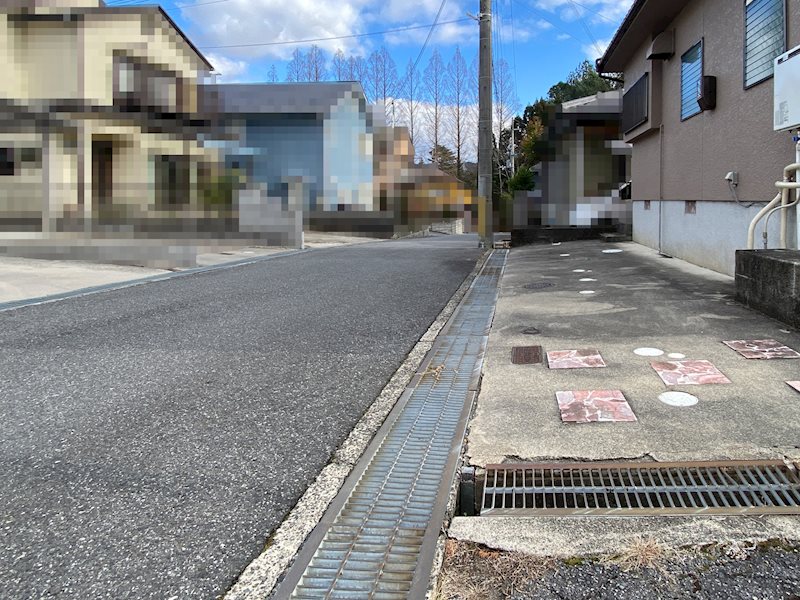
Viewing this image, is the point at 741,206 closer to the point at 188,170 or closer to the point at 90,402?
the point at 90,402

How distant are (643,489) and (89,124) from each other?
1635 cm

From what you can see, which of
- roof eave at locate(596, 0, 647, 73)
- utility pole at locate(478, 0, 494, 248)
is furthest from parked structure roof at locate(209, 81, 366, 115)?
roof eave at locate(596, 0, 647, 73)

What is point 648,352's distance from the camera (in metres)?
4.86

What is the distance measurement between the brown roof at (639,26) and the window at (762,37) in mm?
2586

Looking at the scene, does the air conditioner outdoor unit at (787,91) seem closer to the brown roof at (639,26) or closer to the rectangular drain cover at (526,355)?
the rectangular drain cover at (526,355)

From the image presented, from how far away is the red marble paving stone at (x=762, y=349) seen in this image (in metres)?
4.55

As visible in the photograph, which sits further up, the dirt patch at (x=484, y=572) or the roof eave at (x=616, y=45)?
the roof eave at (x=616, y=45)

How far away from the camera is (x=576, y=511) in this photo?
2639mm

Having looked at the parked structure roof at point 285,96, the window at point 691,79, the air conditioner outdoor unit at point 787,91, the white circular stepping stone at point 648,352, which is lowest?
the white circular stepping stone at point 648,352

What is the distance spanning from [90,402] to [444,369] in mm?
2401

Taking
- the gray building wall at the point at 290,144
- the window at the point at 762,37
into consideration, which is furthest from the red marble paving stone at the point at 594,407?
the gray building wall at the point at 290,144

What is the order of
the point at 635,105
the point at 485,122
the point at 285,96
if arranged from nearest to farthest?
the point at 635,105 < the point at 485,122 < the point at 285,96

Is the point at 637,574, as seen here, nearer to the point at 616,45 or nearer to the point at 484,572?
the point at 484,572

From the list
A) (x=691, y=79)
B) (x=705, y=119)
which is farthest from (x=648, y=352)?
(x=691, y=79)
